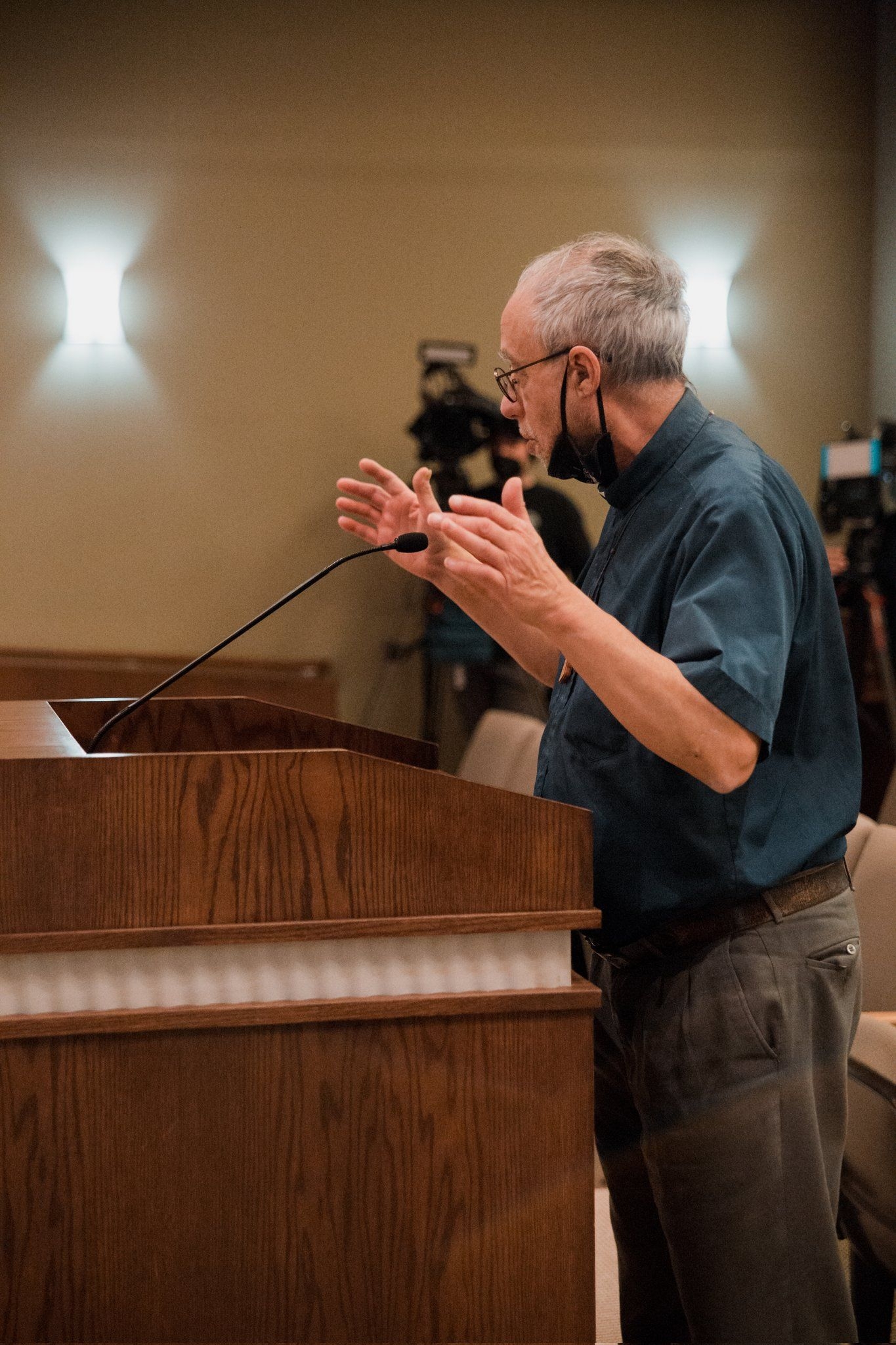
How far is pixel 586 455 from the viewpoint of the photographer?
4.34ft

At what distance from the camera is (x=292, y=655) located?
502cm

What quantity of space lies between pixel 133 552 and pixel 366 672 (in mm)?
1010

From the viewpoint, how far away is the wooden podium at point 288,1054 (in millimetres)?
958

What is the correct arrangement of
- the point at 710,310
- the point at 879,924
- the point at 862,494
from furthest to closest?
the point at 710,310 < the point at 862,494 < the point at 879,924

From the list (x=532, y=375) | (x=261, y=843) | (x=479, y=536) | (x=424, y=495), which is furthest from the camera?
(x=424, y=495)

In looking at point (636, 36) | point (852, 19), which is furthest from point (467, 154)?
point (852, 19)

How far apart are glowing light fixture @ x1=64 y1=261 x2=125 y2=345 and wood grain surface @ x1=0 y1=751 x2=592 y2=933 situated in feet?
13.8

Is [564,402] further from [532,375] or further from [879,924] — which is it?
[879,924]

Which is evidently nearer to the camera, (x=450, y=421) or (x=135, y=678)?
(x=450, y=421)

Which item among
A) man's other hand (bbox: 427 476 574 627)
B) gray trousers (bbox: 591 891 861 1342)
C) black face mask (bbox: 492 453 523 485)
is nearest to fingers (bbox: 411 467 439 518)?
man's other hand (bbox: 427 476 574 627)

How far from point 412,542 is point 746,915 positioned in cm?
48

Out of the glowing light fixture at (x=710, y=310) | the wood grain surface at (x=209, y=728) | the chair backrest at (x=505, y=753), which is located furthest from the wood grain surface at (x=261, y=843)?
the glowing light fixture at (x=710, y=310)

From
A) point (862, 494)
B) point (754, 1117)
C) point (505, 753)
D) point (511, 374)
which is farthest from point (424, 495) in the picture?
point (862, 494)

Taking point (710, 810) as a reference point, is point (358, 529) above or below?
above
